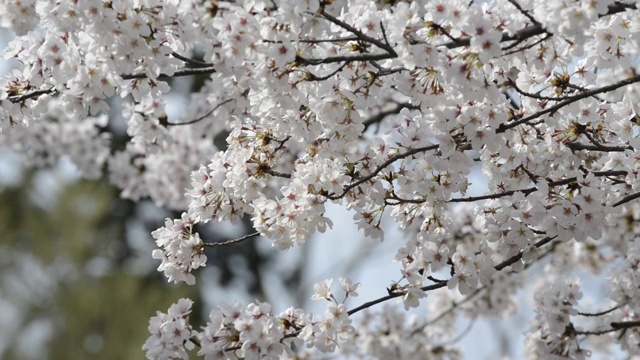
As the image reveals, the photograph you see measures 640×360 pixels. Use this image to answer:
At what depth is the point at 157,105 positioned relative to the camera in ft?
16.3

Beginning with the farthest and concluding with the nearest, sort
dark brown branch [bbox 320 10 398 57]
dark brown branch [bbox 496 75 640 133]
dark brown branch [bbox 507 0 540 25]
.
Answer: dark brown branch [bbox 496 75 640 133]
dark brown branch [bbox 320 10 398 57]
dark brown branch [bbox 507 0 540 25]

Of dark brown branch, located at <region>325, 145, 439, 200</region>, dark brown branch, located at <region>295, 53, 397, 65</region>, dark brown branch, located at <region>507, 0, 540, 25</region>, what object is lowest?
dark brown branch, located at <region>325, 145, 439, 200</region>

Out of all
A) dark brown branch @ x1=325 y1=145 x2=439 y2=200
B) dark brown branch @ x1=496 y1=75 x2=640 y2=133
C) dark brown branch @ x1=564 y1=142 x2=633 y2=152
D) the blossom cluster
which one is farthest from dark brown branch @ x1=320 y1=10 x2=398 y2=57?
dark brown branch @ x1=564 y1=142 x2=633 y2=152

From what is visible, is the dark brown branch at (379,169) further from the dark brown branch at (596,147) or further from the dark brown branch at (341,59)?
the dark brown branch at (596,147)

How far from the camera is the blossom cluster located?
279cm

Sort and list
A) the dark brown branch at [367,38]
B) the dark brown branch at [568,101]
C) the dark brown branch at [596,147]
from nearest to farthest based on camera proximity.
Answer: the dark brown branch at [367,38] < the dark brown branch at [568,101] < the dark brown branch at [596,147]

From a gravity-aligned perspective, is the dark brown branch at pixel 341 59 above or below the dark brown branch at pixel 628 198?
above

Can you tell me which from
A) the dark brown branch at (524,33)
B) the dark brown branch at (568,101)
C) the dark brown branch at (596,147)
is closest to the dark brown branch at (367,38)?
the dark brown branch at (524,33)

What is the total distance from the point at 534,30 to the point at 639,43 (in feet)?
1.97

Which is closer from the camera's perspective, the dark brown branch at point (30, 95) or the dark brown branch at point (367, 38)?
the dark brown branch at point (367, 38)

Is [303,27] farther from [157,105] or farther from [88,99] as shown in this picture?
[157,105]

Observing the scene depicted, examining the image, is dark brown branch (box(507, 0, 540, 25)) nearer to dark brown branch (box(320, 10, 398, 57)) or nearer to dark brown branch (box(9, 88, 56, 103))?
dark brown branch (box(320, 10, 398, 57))

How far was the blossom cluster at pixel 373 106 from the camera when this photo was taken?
2.79 m

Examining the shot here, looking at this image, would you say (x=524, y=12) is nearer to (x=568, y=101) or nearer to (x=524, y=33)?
(x=524, y=33)
